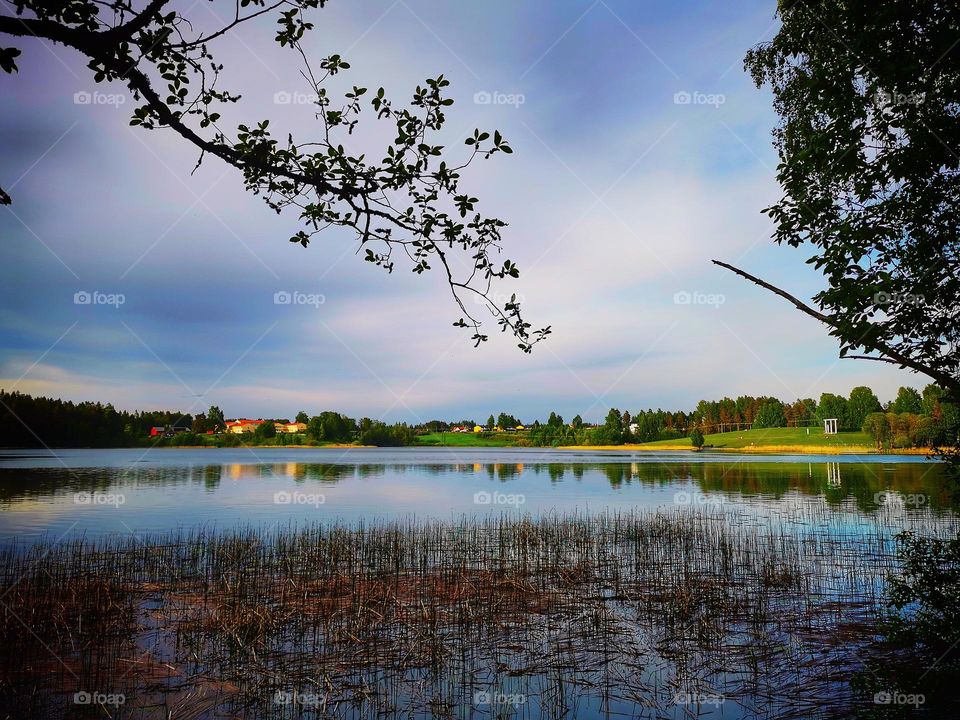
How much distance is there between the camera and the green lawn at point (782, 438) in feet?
428

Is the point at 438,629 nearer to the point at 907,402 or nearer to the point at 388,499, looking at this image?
the point at 388,499

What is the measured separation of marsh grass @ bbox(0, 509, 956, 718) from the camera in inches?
325

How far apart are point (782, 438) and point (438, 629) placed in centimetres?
16335

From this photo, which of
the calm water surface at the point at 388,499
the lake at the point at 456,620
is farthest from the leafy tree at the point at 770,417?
the lake at the point at 456,620

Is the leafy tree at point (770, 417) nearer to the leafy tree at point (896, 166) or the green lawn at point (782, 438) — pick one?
the green lawn at point (782, 438)

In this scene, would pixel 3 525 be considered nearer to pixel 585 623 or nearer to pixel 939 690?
pixel 585 623

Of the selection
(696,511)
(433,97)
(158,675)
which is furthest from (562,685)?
(696,511)

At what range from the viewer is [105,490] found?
4494 cm

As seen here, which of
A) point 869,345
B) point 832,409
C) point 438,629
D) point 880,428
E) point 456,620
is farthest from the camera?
point 832,409

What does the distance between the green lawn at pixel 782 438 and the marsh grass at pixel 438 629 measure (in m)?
128

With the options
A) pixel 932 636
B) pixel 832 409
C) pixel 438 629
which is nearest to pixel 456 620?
pixel 438 629

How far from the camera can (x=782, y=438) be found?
154m

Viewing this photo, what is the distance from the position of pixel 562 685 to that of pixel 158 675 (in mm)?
5958

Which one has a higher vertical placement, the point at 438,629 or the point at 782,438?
the point at 438,629
